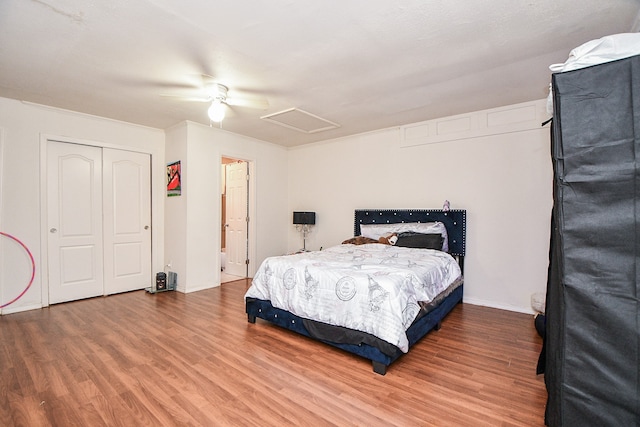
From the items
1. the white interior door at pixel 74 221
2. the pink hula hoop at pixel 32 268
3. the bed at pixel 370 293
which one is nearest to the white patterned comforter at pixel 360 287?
the bed at pixel 370 293

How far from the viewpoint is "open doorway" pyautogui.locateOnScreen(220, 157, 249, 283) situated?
5.60 metres

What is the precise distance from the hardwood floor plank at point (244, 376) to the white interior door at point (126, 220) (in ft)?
3.85

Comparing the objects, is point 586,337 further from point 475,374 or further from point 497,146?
point 497,146

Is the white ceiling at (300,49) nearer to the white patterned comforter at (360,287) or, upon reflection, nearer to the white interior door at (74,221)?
the white interior door at (74,221)

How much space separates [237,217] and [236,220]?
0.06 m

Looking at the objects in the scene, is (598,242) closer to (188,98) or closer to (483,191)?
(483,191)

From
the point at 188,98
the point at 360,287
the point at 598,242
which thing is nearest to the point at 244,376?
the point at 360,287

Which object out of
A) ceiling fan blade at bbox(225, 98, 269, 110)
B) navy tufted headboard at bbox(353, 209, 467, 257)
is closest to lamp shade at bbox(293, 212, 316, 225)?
navy tufted headboard at bbox(353, 209, 467, 257)

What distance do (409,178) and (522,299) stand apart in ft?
7.06

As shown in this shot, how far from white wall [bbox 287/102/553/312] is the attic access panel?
0.77m

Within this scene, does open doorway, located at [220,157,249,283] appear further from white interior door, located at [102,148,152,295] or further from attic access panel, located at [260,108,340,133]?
attic access panel, located at [260,108,340,133]

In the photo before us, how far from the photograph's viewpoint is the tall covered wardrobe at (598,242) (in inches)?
50.3

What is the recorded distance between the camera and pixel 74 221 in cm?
415

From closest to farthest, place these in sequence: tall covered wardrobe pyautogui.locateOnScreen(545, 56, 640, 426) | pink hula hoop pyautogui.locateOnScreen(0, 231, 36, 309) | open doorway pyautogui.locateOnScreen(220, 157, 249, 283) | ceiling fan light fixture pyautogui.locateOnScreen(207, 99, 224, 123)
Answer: tall covered wardrobe pyautogui.locateOnScreen(545, 56, 640, 426) < ceiling fan light fixture pyautogui.locateOnScreen(207, 99, 224, 123) < pink hula hoop pyautogui.locateOnScreen(0, 231, 36, 309) < open doorway pyautogui.locateOnScreen(220, 157, 249, 283)
